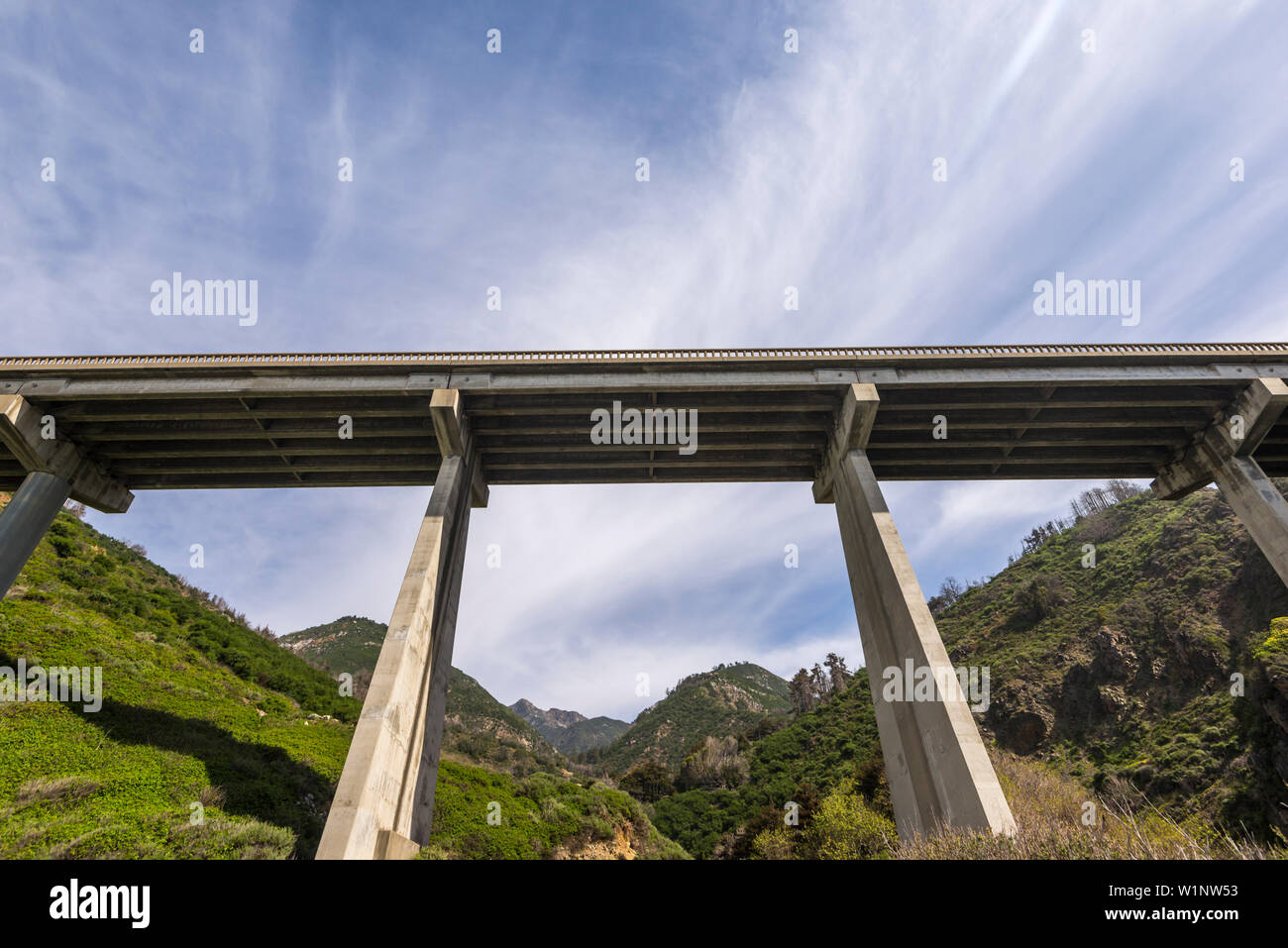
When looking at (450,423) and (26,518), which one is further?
(450,423)

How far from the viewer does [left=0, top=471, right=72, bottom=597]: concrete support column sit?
1622 cm

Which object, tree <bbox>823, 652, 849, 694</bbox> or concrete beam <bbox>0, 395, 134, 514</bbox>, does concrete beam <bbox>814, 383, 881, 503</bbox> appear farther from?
tree <bbox>823, 652, 849, 694</bbox>

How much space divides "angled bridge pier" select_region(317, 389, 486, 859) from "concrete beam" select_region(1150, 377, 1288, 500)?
80.9 ft

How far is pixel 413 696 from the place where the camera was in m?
13.9

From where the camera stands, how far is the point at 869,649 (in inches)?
655

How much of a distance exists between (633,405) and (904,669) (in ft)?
35.8

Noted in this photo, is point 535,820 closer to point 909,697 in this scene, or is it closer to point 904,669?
point 909,697

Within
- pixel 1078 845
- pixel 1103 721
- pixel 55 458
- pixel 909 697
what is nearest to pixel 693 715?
pixel 1103 721

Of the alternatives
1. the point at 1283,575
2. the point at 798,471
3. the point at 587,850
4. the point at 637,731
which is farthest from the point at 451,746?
the point at 637,731

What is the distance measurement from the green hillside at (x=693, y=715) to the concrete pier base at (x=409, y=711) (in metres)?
71.5

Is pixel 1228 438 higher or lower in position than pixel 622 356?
lower

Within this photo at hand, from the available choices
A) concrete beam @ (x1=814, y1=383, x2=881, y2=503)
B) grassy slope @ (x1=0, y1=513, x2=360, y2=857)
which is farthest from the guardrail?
grassy slope @ (x1=0, y1=513, x2=360, y2=857)

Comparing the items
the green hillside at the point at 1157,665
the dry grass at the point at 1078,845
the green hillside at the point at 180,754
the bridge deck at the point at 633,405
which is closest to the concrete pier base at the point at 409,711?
the green hillside at the point at 180,754
